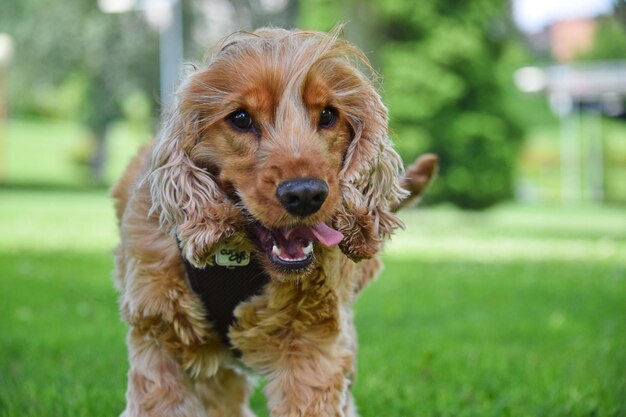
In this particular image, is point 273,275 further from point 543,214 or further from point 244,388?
point 543,214

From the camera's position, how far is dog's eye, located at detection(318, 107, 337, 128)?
3.35 m

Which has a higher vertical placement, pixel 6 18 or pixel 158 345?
pixel 6 18

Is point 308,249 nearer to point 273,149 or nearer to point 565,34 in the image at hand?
point 273,149

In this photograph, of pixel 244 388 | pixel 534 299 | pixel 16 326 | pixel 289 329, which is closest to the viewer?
pixel 289 329

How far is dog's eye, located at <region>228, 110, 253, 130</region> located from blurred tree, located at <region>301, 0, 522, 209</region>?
2172cm

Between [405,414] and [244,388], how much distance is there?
83 cm

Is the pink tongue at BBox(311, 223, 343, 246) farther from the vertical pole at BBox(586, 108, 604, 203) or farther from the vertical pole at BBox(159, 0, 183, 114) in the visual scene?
the vertical pole at BBox(586, 108, 604, 203)

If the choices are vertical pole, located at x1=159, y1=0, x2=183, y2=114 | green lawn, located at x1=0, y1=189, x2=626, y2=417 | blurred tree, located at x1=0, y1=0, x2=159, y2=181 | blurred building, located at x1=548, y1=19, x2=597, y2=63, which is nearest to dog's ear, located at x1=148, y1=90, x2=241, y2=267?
green lawn, located at x1=0, y1=189, x2=626, y2=417

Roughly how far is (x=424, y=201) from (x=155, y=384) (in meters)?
22.4

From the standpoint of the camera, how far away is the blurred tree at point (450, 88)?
83.3ft

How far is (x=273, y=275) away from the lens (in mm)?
3266

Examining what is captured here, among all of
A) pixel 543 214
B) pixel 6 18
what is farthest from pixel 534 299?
pixel 6 18

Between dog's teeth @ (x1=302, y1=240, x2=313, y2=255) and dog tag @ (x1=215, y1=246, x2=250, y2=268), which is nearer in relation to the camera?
dog's teeth @ (x1=302, y1=240, x2=313, y2=255)

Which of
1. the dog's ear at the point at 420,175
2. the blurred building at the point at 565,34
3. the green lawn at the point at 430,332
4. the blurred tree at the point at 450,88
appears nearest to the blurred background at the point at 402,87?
the blurred tree at the point at 450,88
